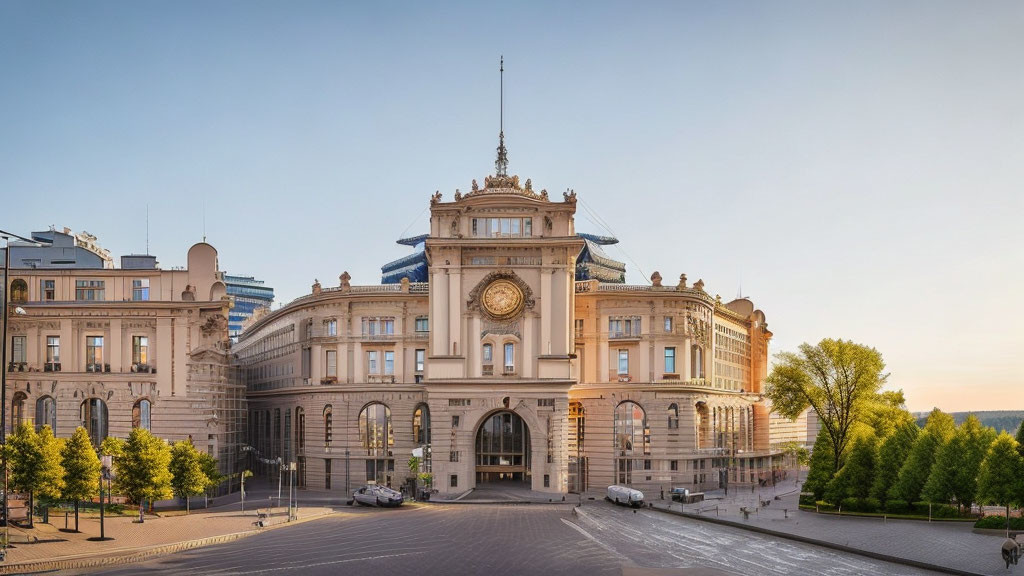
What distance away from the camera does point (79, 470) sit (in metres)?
60.6

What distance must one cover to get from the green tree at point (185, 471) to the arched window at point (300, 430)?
1017 inches

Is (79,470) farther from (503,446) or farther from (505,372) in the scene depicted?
(503,446)

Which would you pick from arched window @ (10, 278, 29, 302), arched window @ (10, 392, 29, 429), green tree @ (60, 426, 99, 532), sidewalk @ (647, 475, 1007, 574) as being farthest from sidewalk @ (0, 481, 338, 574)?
sidewalk @ (647, 475, 1007, 574)

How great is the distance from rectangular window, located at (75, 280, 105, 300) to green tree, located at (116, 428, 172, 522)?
73.0ft

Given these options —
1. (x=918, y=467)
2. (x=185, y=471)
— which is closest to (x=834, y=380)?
(x=918, y=467)

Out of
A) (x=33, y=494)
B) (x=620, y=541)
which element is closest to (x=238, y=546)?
(x=33, y=494)

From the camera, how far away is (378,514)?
2822 inches

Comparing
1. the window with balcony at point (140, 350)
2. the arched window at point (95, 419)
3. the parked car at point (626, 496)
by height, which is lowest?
the parked car at point (626, 496)

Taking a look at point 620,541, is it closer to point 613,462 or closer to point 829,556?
point 829,556

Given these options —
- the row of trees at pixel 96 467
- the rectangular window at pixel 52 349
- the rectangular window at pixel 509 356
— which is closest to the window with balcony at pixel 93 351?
the rectangular window at pixel 52 349

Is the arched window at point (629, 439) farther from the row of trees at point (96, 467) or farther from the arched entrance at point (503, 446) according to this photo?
the row of trees at point (96, 467)

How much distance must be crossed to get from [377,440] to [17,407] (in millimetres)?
32012

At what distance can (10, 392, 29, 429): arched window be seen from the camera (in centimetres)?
8256

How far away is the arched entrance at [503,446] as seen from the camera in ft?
294
